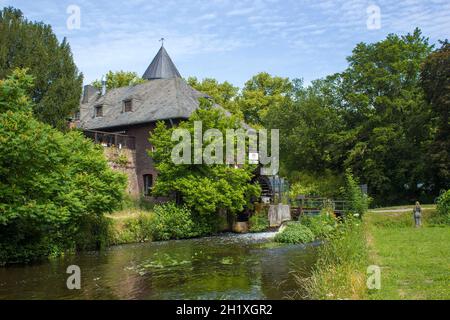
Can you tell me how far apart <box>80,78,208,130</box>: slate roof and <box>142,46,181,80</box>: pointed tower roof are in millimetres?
9101

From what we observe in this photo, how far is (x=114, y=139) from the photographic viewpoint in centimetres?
3253

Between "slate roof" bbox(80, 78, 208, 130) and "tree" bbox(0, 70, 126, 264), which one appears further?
"slate roof" bbox(80, 78, 208, 130)

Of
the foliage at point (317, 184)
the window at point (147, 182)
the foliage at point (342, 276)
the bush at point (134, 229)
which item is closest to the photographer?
the foliage at point (342, 276)

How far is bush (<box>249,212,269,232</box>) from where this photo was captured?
30.6m

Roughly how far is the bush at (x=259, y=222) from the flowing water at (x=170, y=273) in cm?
904

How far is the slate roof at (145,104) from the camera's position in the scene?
104 feet

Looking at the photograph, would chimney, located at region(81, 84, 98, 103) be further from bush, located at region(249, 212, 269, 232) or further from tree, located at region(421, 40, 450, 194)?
tree, located at region(421, 40, 450, 194)

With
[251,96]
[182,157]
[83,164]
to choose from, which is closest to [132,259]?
[83,164]

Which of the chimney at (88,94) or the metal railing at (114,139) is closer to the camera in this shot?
the metal railing at (114,139)

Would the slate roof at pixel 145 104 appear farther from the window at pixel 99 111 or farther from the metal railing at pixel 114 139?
the metal railing at pixel 114 139

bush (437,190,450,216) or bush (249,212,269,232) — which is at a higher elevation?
bush (437,190,450,216)

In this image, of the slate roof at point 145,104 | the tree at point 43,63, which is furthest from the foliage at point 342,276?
the slate roof at point 145,104

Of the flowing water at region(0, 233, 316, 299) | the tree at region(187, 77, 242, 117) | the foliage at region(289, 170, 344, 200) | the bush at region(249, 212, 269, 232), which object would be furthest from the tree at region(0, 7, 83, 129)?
the tree at region(187, 77, 242, 117)

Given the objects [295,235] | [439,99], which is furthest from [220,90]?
[295,235]
